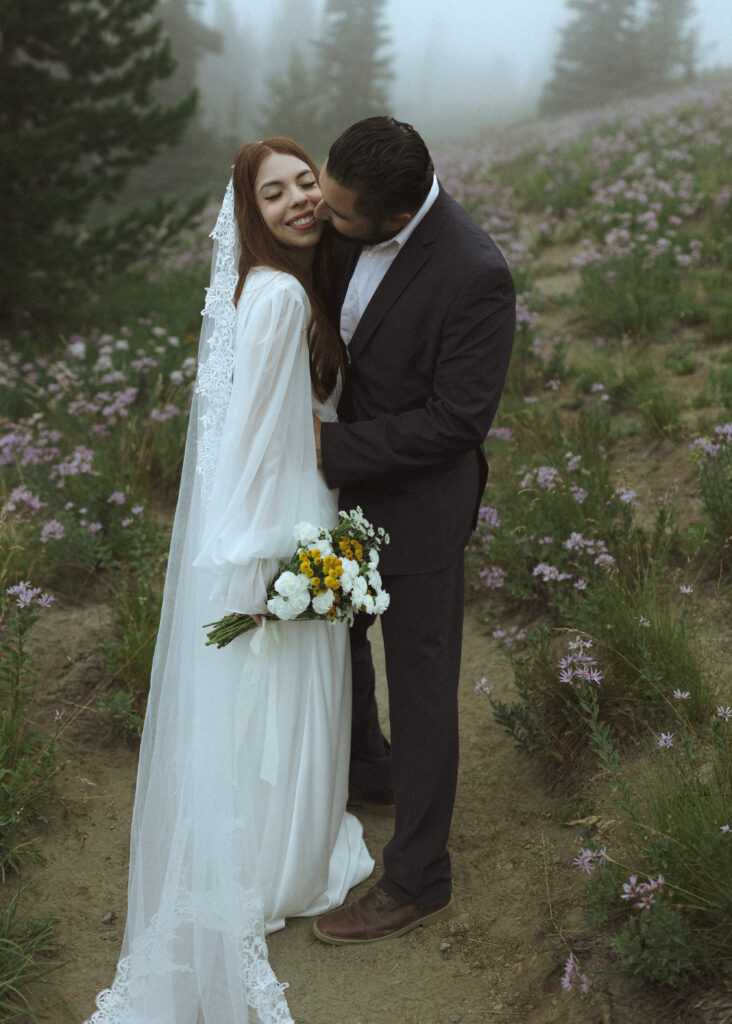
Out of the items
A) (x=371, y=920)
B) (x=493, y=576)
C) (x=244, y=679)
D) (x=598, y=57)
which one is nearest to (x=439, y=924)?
(x=371, y=920)

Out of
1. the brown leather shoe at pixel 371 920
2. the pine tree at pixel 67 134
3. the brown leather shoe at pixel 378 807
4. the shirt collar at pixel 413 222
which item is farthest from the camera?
the pine tree at pixel 67 134

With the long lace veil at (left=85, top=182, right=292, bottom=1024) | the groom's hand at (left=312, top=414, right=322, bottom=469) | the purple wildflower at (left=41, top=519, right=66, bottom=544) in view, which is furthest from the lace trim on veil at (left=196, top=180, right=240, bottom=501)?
the purple wildflower at (left=41, top=519, right=66, bottom=544)

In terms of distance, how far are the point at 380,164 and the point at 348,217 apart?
7.0 inches

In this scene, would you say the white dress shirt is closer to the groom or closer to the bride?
the groom

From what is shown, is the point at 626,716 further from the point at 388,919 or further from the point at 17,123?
the point at 17,123

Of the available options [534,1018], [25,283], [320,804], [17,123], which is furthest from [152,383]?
[534,1018]

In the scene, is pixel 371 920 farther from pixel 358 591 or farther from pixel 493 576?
pixel 493 576

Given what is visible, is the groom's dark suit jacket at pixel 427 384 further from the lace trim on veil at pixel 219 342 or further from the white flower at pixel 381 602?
the lace trim on veil at pixel 219 342

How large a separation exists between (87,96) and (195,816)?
882cm

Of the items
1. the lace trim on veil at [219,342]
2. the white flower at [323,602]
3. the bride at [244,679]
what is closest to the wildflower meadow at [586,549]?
the bride at [244,679]

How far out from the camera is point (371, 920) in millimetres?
2898

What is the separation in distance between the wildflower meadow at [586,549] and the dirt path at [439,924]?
0.28ft

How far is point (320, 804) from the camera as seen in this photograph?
292 centimetres

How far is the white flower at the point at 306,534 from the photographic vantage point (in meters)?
2.53
